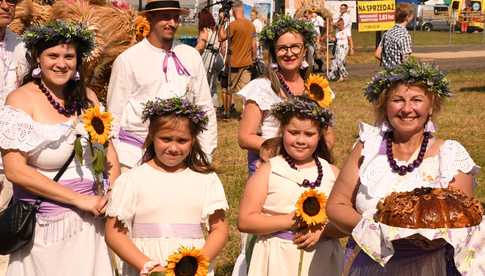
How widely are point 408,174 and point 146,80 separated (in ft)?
7.75

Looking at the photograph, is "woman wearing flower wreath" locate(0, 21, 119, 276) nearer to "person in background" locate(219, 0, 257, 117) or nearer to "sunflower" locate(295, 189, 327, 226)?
"sunflower" locate(295, 189, 327, 226)

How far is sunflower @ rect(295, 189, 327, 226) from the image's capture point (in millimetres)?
4684

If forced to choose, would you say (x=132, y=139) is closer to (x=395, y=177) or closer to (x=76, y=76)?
(x=76, y=76)

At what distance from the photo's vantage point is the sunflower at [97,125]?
185 inches

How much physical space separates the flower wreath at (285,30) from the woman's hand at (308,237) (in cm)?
152

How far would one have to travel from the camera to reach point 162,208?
15.1ft

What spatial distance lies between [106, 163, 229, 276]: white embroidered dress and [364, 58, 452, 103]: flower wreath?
40.9 inches

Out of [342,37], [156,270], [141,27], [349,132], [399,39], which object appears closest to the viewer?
[156,270]

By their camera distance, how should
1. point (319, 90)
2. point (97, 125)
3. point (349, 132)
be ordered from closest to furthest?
point (97, 125) < point (319, 90) < point (349, 132)

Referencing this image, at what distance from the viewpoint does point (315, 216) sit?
4695 mm

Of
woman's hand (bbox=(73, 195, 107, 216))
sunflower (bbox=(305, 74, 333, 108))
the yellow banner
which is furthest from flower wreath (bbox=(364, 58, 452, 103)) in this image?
the yellow banner

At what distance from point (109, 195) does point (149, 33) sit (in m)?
1.86

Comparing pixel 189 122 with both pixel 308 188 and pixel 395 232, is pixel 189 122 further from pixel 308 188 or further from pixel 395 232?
pixel 395 232

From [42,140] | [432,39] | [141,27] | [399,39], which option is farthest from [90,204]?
[432,39]
